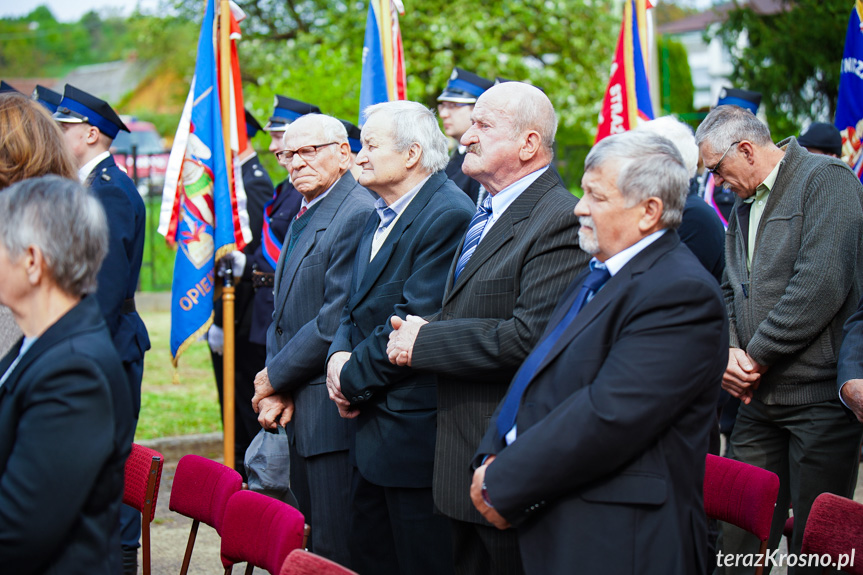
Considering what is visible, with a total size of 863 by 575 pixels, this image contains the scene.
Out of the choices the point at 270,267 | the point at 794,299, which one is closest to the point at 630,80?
the point at 270,267

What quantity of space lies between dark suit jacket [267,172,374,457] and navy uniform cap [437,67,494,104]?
5.76 feet

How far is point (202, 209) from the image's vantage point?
5.36 metres

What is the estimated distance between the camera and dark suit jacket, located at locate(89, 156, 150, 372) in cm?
381

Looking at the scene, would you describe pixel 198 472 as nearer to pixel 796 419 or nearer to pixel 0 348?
pixel 0 348

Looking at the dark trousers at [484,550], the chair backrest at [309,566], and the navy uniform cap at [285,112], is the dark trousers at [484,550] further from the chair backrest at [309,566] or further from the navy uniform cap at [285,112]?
the navy uniform cap at [285,112]

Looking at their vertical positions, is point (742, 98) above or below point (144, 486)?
above

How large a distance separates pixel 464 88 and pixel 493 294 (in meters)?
3.06

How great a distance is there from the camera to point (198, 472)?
3.34 meters

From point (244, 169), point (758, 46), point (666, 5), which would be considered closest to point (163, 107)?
point (666, 5)

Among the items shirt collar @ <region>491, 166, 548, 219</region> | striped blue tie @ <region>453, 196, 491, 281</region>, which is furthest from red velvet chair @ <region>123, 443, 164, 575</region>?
shirt collar @ <region>491, 166, 548, 219</region>

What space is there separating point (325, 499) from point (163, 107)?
192 ft

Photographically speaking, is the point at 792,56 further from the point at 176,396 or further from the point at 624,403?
the point at 624,403

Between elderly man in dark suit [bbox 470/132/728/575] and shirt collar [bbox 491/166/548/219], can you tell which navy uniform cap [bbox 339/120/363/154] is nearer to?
shirt collar [bbox 491/166/548/219]

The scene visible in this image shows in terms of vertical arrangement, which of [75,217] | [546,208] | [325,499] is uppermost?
[75,217]
